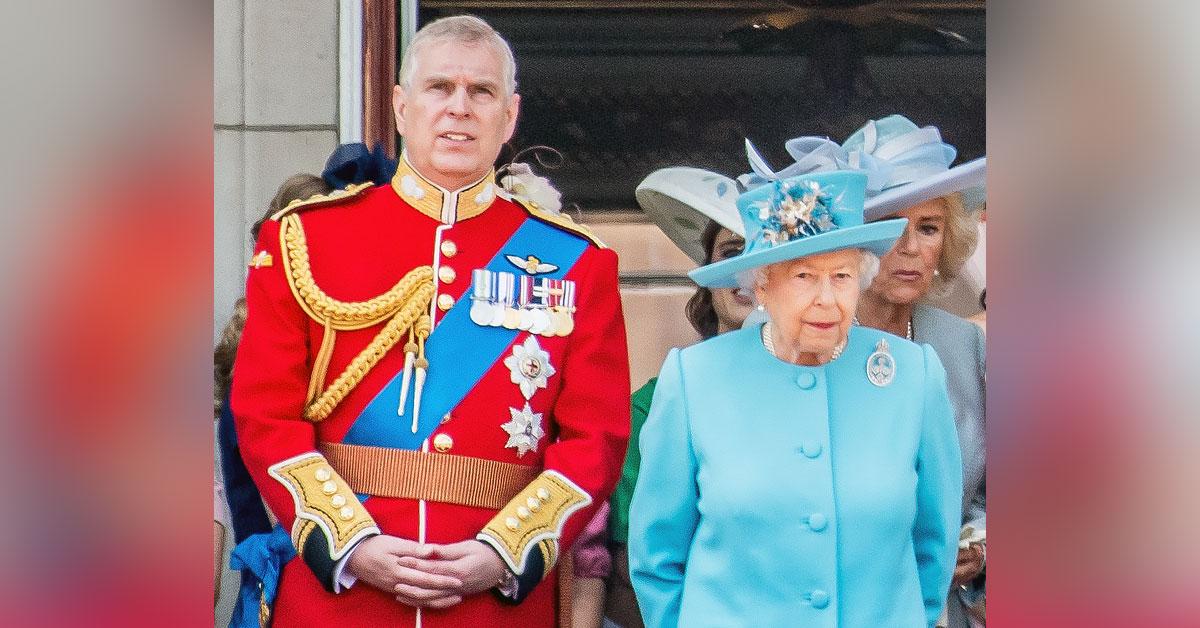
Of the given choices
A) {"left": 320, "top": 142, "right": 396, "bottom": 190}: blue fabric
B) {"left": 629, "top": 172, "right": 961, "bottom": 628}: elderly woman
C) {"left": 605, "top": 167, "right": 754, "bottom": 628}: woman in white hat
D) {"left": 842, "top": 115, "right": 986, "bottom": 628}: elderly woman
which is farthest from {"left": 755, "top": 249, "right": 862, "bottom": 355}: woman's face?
{"left": 320, "top": 142, "right": 396, "bottom": 190}: blue fabric

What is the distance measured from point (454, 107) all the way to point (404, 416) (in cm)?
66

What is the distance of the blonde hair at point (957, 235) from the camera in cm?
486

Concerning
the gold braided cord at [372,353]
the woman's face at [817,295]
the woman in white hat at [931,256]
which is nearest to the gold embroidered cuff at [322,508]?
the gold braided cord at [372,353]

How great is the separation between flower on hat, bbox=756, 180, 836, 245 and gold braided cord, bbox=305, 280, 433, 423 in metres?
0.76

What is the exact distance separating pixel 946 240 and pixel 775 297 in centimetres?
113

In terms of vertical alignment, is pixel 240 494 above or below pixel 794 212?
below

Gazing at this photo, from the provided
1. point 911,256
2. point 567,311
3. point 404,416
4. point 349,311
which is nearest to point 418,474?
point 404,416

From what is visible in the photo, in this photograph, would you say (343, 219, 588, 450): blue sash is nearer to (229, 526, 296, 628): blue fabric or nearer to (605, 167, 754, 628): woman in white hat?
(229, 526, 296, 628): blue fabric

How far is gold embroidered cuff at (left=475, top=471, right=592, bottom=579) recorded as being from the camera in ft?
13.2

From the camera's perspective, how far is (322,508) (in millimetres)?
3971

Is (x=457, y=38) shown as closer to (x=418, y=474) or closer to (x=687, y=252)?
(x=418, y=474)

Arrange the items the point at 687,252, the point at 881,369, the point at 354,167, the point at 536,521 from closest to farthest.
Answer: the point at 881,369
the point at 536,521
the point at 354,167
the point at 687,252
